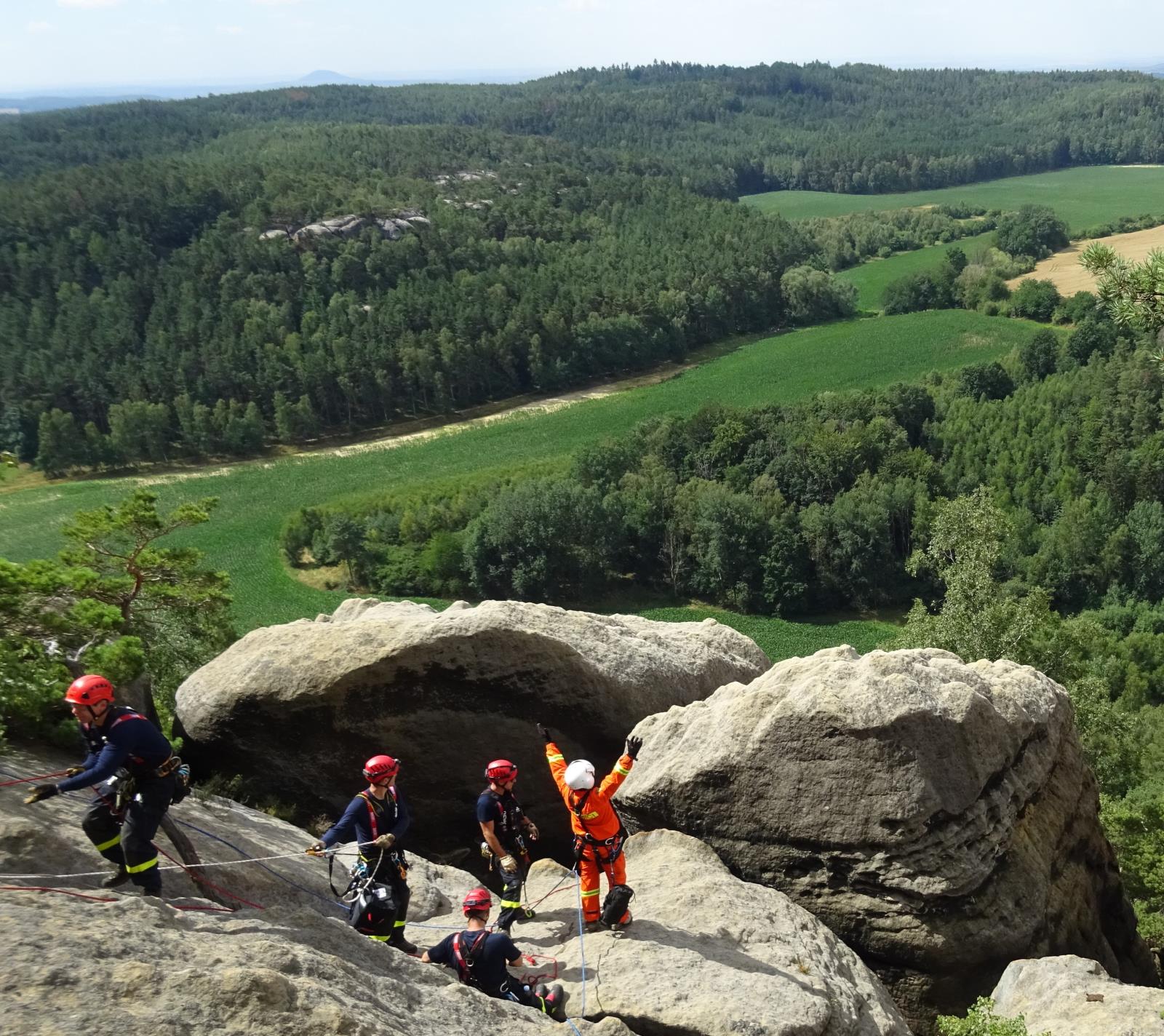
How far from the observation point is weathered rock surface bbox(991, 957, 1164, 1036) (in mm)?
11781

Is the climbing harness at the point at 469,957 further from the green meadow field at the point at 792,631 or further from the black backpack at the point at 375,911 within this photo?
the green meadow field at the point at 792,631

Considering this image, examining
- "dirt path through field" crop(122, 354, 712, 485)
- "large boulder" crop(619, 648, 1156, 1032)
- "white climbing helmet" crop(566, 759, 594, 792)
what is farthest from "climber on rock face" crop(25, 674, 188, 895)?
"dirt path through field" crop(122, 354, 712, 485)

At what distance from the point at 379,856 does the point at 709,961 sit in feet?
13.7

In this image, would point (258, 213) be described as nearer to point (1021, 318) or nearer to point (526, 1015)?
point (1021, 318)

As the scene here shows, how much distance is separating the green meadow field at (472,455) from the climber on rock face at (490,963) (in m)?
48.5

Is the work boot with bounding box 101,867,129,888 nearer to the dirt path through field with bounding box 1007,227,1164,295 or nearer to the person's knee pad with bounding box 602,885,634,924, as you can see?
the person's knee pad with bounding box 602,885,634,924

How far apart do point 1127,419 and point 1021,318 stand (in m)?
55.7

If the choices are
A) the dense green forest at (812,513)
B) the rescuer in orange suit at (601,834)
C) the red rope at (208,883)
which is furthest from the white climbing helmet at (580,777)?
the dense green forest at (812,513)

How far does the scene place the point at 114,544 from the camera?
947 inches

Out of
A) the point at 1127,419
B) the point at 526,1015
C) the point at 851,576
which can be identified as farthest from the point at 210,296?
the point at 526,1015

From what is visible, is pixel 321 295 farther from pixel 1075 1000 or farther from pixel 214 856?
pixel 1075 1000

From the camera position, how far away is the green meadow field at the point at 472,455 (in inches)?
2793

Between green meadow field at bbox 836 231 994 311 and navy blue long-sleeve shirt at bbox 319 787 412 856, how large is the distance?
139190mm

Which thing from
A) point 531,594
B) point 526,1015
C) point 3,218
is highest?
point 3,218
